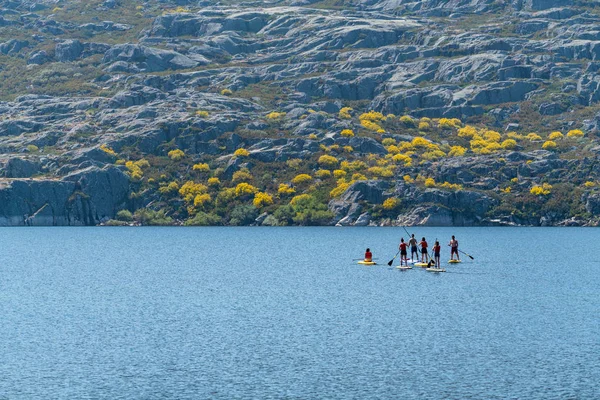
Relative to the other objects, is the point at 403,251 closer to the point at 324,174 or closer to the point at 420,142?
the point at 324,174

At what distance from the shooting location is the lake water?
1398 inches

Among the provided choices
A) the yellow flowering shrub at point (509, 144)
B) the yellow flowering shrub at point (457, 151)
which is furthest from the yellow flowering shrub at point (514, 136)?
the yellow flowering shrub at point (457, 151)

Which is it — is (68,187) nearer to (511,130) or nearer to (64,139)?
(64,139)

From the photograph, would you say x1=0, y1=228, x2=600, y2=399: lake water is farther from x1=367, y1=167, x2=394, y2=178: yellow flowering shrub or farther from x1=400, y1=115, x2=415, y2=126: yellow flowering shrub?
x1=400, y1=115, x2=415, y2=126: yellow flowering shrub

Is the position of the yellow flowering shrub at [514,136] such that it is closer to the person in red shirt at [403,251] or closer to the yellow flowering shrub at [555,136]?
the yellow flowering shrub at [555,136]

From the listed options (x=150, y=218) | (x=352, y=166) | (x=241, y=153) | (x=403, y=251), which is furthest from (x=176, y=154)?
(x=403, y=251)

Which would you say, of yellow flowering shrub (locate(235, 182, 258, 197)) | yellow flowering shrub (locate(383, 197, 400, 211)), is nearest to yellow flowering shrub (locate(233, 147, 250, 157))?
yellow flowering shrub (locate(235, 182, 258, 197))

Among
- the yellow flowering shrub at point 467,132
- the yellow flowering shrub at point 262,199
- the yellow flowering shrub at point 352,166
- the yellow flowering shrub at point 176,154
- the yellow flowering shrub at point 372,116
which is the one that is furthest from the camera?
the yellow flowering shrub at point 372,116

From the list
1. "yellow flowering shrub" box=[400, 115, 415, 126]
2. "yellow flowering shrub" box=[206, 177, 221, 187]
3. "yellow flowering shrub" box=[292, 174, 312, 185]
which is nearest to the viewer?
"yellow flowering shrub" box=[292, 174, 312, 185]

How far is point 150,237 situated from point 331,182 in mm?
42854

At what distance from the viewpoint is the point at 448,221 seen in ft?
487

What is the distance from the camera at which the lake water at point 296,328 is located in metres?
35.5

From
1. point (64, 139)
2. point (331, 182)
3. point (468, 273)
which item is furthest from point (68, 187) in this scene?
point (468, 273)

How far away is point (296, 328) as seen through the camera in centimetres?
4731
